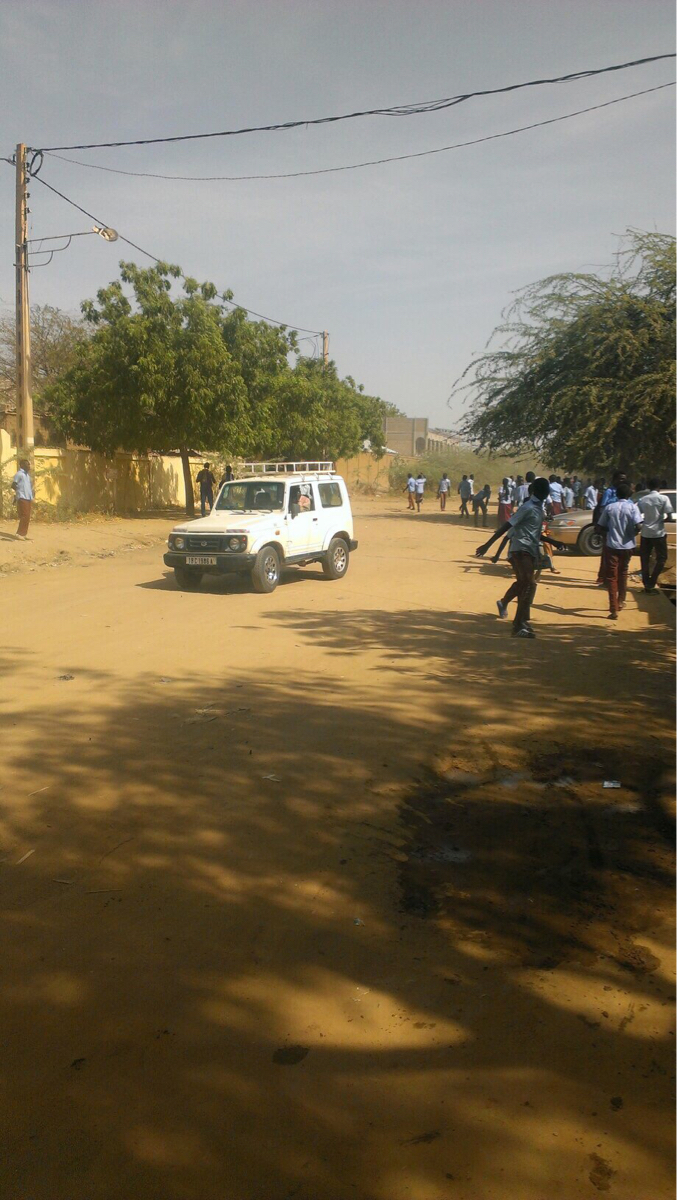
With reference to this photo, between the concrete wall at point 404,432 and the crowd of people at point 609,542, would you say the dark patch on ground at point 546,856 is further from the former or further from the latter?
the concrete wall at point 404,432

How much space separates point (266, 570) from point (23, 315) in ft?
34.2

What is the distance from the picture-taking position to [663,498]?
1321 cm

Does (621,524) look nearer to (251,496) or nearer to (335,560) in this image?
(335,560)

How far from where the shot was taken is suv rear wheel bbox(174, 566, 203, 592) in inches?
524

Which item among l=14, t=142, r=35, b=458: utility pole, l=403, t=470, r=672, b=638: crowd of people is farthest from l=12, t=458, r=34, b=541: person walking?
l=403, t=470, r=672, b=638: crowd of people

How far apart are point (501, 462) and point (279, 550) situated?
6554 centimetres

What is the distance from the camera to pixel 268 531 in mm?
13094

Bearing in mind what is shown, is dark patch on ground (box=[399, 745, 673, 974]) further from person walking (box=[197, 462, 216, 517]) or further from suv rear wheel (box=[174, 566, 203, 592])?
person walking (box=[197, 462, 216, 517])

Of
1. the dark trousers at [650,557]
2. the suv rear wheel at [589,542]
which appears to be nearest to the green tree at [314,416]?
the suv rear wheel at [589,542]

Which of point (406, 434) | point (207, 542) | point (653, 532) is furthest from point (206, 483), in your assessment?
point (406, 434)

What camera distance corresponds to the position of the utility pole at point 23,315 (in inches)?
766

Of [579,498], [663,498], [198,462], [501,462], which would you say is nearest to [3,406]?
[198,462]

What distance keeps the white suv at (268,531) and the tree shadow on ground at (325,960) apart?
6.45m

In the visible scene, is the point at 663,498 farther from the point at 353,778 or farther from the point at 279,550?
the point at 353,778
